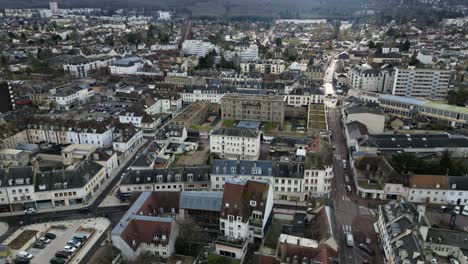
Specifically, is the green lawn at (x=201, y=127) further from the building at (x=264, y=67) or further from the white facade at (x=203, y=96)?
the building at (x=264, y=67)

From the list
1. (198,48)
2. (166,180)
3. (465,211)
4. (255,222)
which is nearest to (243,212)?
(255,222)

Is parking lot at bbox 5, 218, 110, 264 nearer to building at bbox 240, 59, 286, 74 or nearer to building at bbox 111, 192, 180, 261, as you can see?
building at bbox 111, 192, 180, 261

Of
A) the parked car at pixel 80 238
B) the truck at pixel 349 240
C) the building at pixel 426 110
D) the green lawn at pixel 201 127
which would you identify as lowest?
the parked car at pixel 80 238

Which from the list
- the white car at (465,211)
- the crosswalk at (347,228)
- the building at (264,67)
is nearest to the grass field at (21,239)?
the crosswalk at (347,228)

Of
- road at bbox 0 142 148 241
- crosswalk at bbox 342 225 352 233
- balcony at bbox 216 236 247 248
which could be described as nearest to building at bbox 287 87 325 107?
crosswalk at bbox 342 225 352 233

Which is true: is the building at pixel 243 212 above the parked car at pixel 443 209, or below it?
above
